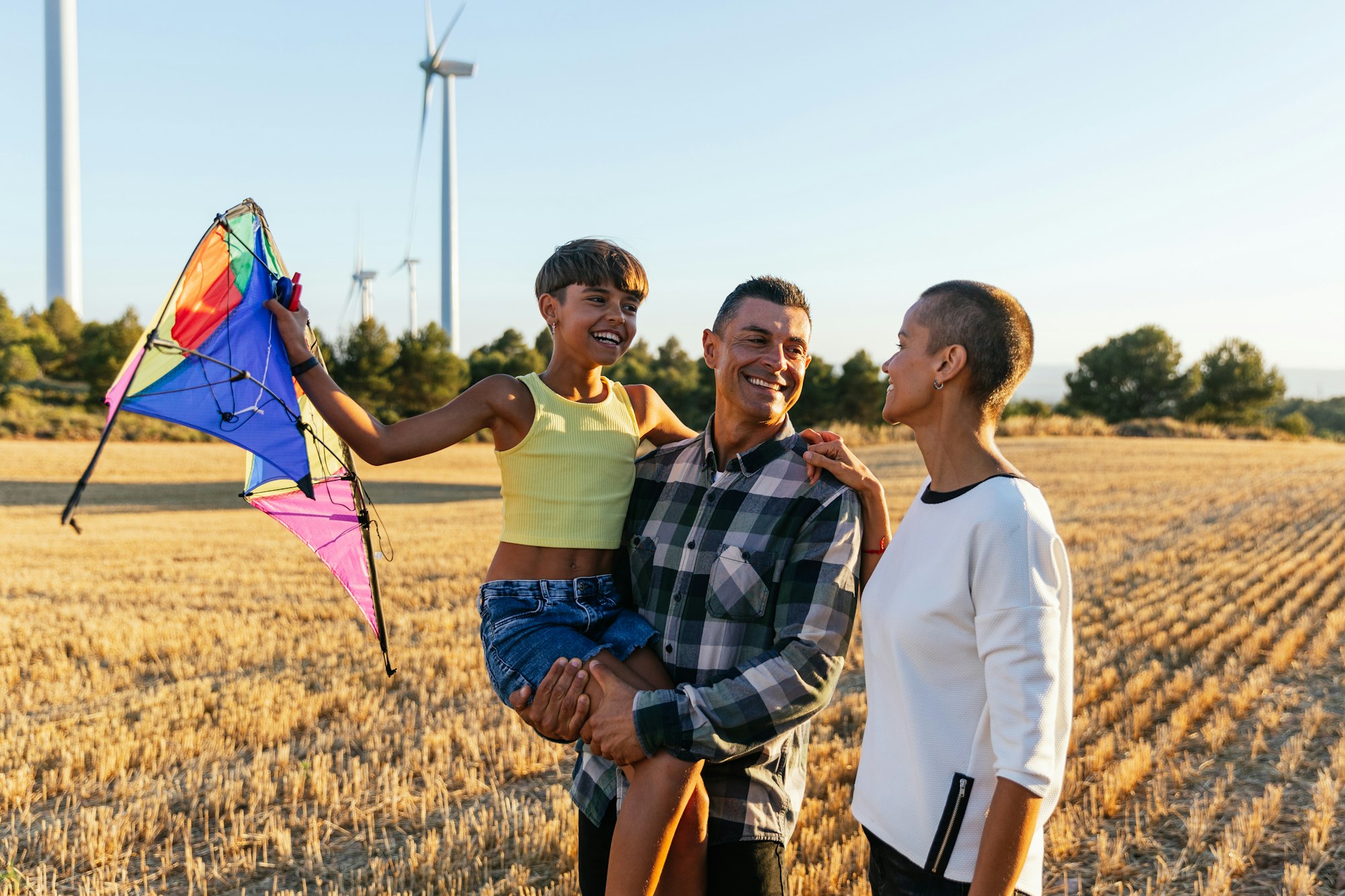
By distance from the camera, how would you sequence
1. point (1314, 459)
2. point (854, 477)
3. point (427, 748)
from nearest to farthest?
point (854, 477) → point (427, 748) → point (1314, 459)

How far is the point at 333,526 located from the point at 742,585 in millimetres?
1966

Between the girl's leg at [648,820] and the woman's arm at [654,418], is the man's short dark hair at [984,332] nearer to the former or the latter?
the girl's leg at [648,820]

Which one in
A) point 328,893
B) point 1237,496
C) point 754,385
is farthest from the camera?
point 1237,496

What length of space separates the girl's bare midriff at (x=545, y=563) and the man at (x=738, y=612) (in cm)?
16

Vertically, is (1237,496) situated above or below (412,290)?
below

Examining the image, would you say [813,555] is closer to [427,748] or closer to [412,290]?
[427,748]

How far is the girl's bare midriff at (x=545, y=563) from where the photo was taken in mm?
3418

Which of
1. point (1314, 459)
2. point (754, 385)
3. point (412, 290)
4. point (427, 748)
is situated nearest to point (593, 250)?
point (754, 385)

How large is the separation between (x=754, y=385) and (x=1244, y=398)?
288 feet

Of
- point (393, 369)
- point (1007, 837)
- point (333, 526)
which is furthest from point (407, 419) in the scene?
point (393, 369)

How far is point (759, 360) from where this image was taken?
3.17 m

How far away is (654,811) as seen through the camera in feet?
8.88

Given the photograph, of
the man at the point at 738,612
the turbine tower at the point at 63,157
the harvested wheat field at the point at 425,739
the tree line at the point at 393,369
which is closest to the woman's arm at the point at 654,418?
the man at the point at 738,612

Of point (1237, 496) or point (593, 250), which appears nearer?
point (593, 250)
